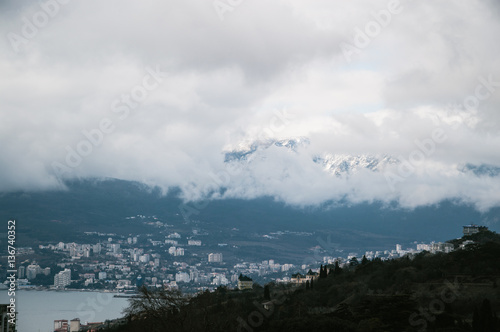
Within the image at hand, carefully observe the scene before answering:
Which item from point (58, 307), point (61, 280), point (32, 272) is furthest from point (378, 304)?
point (32, 272)

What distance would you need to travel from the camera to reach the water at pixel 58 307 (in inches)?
2872

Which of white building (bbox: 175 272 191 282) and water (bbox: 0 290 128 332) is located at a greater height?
white building (bbox: 175 272 191 282)

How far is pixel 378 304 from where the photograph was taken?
1169 inches

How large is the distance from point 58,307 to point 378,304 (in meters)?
70.4

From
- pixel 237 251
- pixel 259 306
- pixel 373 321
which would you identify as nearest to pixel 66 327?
pixel 259 306

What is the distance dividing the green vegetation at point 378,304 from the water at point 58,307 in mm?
30910

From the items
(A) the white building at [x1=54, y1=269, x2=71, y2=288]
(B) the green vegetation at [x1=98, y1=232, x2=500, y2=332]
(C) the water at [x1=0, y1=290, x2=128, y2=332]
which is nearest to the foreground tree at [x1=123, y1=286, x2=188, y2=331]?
(B) the green vegetation at [x1=98, y1=232, x2=500, y2=332]

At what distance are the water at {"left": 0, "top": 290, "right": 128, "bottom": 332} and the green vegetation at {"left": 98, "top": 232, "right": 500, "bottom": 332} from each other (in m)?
30.9

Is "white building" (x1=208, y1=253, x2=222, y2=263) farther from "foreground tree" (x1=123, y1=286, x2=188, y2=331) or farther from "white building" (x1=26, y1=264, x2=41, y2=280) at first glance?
"foreground tree" (x1=123, y1=286, x2=188, y2=331)

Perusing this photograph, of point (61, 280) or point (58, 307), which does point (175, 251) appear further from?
point (58, 307)

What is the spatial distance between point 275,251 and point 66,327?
11766 centimetres

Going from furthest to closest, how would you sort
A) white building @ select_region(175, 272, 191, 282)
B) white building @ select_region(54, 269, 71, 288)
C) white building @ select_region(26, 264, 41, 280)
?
white building @ select_region(175, 272, 191, 282)
white building @ select_region(54, 269, 71, 288)
white building @ select_region(26, 264, 41, 280)

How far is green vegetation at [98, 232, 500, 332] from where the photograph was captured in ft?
85.0

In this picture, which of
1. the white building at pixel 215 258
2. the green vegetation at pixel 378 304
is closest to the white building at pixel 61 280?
the white building at pixel 215 258
